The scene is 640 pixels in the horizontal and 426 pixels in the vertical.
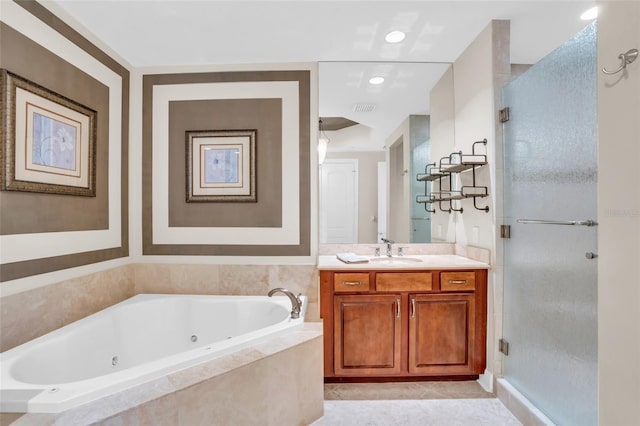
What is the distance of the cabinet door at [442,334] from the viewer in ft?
6.91

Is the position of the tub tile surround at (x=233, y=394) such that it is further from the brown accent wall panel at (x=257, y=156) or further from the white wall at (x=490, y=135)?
the white wall at (x=490, y=135)

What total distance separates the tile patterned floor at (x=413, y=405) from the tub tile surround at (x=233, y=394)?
237 millimetres

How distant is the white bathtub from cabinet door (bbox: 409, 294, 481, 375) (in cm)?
81

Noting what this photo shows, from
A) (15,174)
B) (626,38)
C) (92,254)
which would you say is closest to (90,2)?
(15,174)

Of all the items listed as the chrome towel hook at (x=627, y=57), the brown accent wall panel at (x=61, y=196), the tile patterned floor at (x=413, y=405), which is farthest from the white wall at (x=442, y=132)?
the brown accent wall panel at (x=61, y=196)

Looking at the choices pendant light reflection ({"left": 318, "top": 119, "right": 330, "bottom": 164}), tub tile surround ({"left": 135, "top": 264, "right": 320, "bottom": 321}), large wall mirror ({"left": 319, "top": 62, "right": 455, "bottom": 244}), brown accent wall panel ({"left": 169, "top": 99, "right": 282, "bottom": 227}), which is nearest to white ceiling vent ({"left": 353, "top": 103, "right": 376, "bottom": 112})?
large wall mirror ({"left": 319, "top": 62, "right": 455, "bottom": 244})

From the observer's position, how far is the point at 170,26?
202 centimetres

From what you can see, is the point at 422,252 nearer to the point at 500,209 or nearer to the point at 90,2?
the point at 500,209

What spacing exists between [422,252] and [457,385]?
3.27ft

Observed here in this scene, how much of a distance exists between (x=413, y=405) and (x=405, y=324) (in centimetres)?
48

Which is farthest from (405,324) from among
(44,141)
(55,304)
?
(44,141)

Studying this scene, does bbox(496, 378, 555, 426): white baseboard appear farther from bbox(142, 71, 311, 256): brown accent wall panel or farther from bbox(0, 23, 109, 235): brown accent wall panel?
bbox(0, 23, 109, 235): brown accent wall panel

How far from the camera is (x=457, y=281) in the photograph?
2.11m

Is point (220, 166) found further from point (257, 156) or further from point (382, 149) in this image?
point (382, 149)
